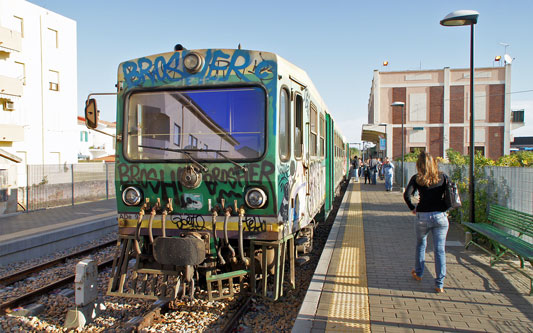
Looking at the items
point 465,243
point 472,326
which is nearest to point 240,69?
point 472,326

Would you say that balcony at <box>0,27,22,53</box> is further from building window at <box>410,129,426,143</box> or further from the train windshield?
building window at <box>410,129,426,143</box>

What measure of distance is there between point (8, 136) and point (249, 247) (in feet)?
74.1

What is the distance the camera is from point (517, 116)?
5000 centimetres

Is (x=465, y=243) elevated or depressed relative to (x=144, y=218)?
depressed

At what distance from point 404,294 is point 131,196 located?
361 cm

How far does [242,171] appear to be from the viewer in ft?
16.2

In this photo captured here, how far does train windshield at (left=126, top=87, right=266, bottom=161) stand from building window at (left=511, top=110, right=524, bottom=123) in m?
52.9

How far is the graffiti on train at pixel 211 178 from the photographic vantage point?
16.1ft

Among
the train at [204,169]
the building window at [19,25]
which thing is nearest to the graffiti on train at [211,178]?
the train at [204,169]

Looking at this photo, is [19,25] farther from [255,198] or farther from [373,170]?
[255,198]

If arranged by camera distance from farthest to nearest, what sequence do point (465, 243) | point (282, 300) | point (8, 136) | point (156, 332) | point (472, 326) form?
point (8, 136), point (465, 243), point (282, 300), point (156, 332), point (472, 326)

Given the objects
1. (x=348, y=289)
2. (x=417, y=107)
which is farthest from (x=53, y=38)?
(x=417, y=107)

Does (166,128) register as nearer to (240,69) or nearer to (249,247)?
(240,69)

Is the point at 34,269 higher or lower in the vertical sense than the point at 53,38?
lower
